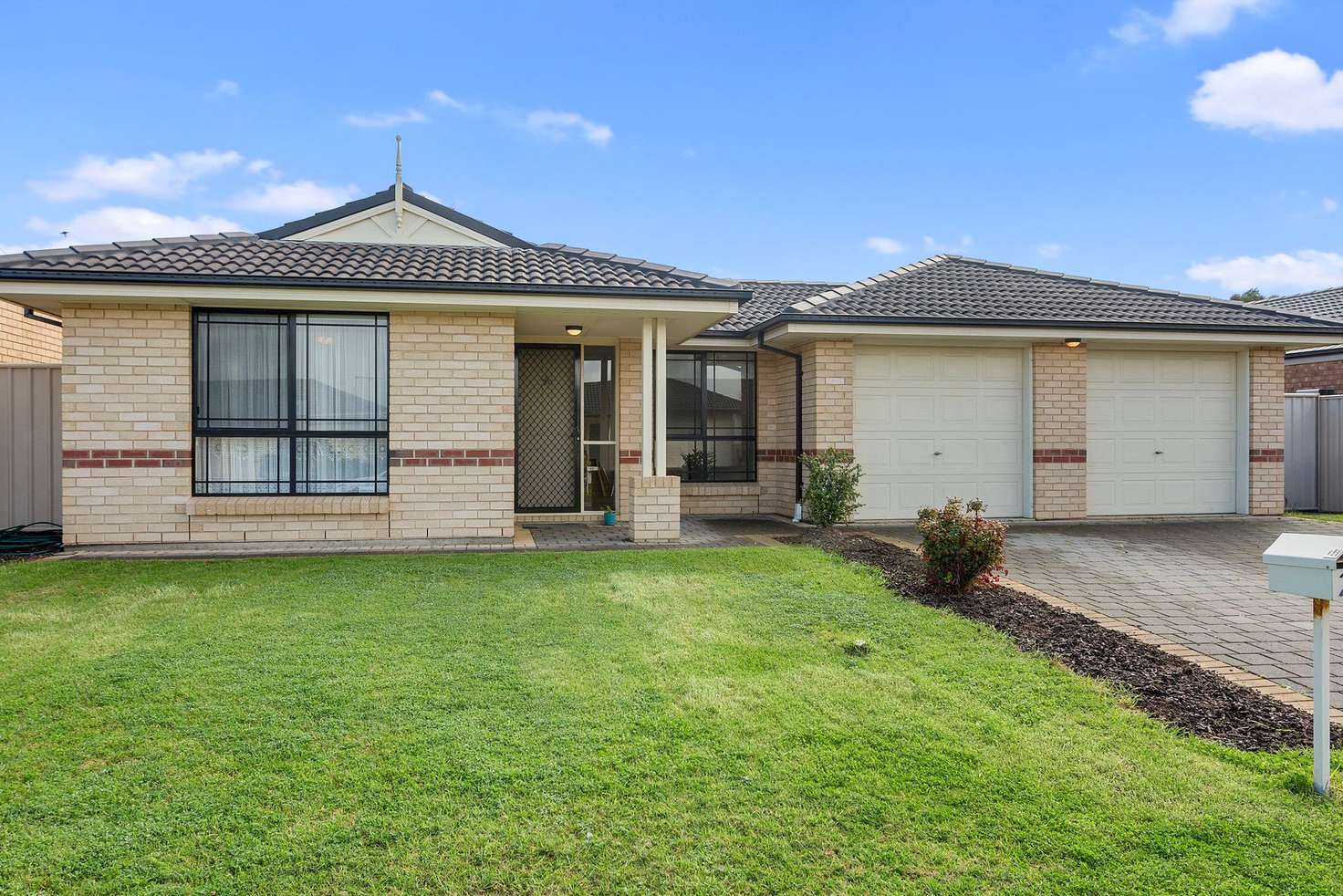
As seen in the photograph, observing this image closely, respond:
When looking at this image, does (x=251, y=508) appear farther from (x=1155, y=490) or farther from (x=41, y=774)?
(x=1155, y=490)

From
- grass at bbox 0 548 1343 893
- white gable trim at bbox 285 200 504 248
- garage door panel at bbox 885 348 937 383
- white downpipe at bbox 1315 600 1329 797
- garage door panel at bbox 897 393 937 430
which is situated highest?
white gable trim at bbox 285 200 504 248

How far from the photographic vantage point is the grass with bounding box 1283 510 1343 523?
1295 cm

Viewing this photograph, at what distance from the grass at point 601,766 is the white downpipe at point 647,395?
14.6 ft

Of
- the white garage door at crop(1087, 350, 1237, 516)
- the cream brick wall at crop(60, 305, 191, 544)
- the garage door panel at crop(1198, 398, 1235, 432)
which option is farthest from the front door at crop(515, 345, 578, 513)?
the garage door panel at crop(1198, 398, 1235, 432)

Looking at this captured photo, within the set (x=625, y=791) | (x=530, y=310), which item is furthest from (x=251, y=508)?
(x=625, y=791)

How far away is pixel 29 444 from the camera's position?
10.5 m

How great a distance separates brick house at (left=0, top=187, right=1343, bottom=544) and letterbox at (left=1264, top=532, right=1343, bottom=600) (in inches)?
283

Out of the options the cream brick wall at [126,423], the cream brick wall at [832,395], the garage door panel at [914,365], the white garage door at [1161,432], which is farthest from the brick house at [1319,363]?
the cream brick wall at [126,423]

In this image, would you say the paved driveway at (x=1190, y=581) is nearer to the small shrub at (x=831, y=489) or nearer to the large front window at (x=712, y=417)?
the small shrub at (x=831, y=489)

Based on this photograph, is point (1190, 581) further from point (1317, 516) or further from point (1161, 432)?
point (1317, 516)

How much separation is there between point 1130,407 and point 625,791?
12.5 meters

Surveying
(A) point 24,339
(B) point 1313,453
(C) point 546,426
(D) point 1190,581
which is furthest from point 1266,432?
(A) point 24,339

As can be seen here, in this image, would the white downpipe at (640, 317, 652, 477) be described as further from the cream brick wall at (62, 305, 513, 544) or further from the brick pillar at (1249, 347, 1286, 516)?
the brick pillar at (1249, 347, 1286, 516)

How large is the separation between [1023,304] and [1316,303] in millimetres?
13523
